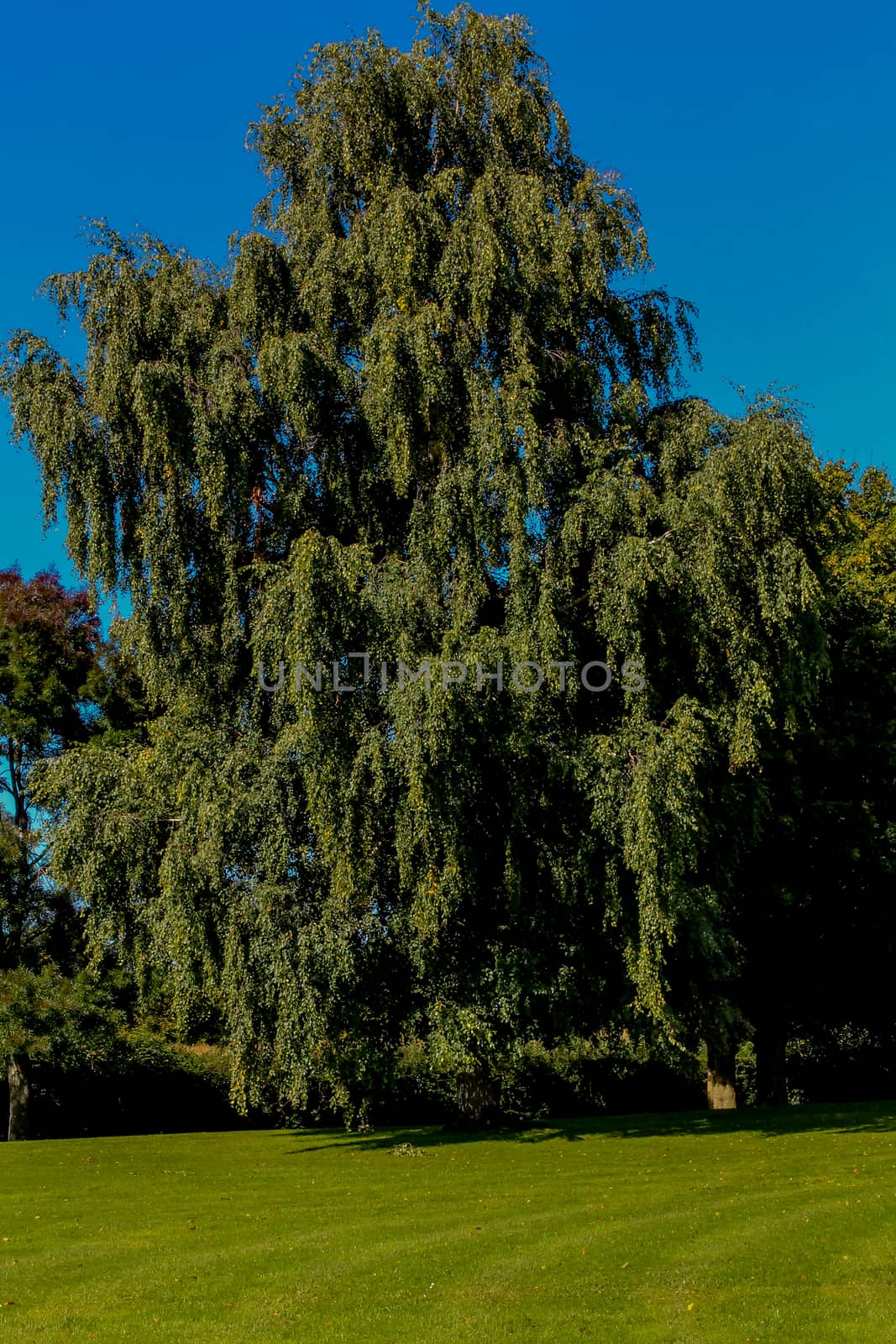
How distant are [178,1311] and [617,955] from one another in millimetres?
9970

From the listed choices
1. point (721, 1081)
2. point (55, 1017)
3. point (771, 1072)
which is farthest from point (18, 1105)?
point (771, 1072)

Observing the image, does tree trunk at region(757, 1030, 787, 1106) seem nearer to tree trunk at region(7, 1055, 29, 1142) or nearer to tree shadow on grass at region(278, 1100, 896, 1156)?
tree shadow on grass at region(278, 1100, 896, 1156)

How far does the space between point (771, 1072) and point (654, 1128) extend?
6928mm

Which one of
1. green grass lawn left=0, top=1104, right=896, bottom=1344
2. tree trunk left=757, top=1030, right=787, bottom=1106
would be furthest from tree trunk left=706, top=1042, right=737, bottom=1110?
green grass lawn left=0, top=1104, right=896, bottom=1344

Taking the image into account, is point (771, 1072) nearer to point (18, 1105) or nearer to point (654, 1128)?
point (654, 1128)

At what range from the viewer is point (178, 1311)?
8344 millimetres

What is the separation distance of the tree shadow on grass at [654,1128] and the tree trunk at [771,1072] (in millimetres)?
3055

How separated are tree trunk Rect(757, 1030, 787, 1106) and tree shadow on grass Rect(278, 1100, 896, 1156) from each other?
10.0 ft

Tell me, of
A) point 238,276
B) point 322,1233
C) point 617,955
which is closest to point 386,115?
point 238,276

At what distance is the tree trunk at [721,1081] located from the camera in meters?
24.0

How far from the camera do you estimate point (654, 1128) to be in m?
19.2

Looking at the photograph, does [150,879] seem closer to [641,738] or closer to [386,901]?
[386,901]

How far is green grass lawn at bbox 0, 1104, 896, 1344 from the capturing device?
791 centimetres

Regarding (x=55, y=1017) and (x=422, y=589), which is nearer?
(x=422, y=589)
